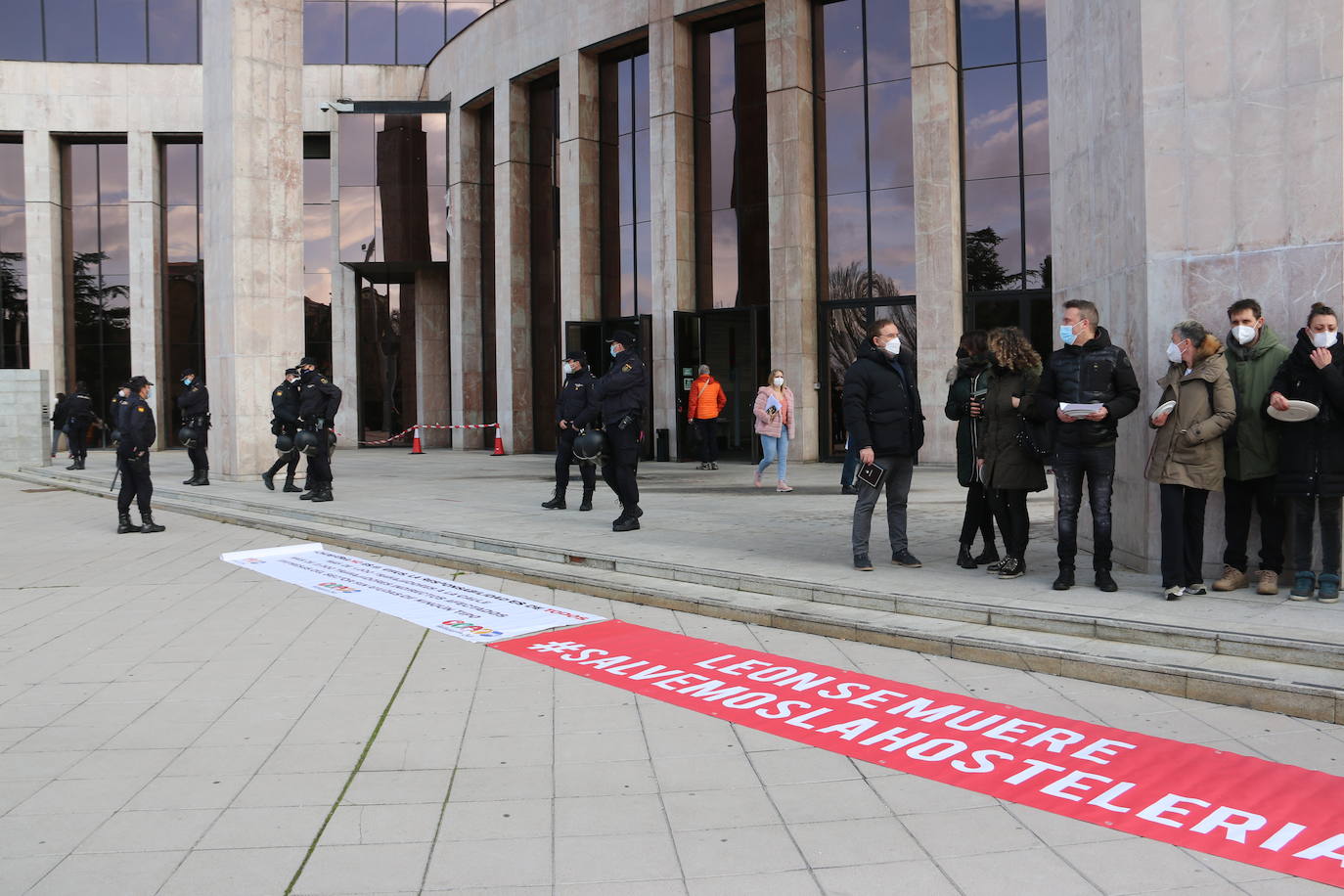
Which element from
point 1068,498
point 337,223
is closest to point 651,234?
point 337,223

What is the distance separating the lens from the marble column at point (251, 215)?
58.0ft

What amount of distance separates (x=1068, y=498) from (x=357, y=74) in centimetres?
2952

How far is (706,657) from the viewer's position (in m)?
6.30

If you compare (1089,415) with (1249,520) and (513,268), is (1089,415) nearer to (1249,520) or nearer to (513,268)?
(1249,520)

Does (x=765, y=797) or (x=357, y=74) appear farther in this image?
(x=357, y=74)

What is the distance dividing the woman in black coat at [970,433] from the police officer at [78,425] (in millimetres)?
21046

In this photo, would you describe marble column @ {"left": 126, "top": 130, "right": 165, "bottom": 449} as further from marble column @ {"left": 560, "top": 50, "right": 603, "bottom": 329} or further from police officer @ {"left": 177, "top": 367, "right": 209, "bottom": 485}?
police officer @ {"left": 177, "top": 367, "right": 209, "bottom": 485}

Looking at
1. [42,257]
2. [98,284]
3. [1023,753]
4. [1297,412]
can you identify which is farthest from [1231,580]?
[42,257]

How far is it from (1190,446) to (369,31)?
101 ft

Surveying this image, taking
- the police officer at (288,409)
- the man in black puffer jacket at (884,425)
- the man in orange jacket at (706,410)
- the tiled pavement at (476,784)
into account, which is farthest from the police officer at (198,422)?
the man in black puffer jacket at (884,425)

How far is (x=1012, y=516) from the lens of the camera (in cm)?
777

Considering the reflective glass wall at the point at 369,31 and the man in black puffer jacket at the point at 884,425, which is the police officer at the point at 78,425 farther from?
the man in black puffer jacket at the point at 884,425

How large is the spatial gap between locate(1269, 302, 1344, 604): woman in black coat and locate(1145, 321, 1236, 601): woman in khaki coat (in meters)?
0.34

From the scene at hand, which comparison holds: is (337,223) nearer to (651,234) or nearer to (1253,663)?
(651,234)
